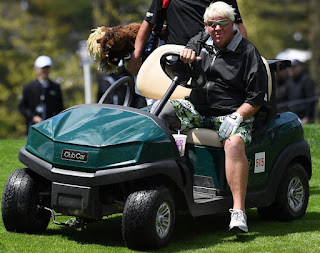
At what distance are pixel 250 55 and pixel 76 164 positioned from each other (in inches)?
57.6

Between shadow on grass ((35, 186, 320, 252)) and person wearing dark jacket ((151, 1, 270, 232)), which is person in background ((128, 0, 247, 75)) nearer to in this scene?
person wearing dark jacket ((151, 1, 270, 232))

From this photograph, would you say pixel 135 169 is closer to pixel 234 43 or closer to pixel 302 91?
pixel 234 43

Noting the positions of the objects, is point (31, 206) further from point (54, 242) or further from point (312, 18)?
point (312, 18)

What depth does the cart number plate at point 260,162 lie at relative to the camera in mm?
6070

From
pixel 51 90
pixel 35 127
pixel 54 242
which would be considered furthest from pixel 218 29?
pixel 51 90

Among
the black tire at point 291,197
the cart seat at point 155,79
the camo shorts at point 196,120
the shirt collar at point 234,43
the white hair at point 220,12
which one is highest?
the white hair at point 220,12

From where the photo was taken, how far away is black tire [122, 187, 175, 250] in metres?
5.17

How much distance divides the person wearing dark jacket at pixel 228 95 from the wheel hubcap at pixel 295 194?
766 millimetres

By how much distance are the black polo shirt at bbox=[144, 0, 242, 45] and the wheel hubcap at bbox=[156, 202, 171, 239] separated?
1.81 metres

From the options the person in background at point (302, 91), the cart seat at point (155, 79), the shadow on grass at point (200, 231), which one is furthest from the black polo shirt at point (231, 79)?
the person in background at point (302, 91)

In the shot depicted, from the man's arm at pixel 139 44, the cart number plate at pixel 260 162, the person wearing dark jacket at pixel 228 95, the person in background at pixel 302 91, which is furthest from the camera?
the person in background at pixel 302 91

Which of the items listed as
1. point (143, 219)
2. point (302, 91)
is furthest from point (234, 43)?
point (302, 91)

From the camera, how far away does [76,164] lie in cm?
526

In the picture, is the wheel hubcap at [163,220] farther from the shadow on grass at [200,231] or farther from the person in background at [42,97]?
the person in background at [42,97]
